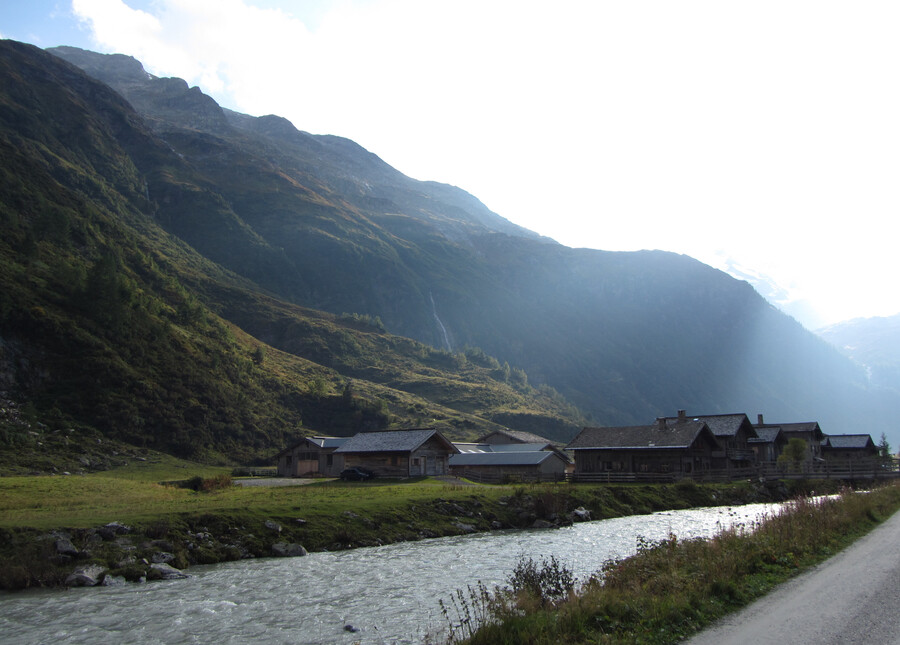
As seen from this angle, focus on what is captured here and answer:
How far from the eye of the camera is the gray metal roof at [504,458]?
7875 cm

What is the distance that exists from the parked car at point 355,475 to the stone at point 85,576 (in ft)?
146

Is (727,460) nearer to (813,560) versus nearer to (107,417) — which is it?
(813,560)

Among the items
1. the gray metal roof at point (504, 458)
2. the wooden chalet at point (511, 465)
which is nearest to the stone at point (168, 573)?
the wooden chalet at point (511, 465)

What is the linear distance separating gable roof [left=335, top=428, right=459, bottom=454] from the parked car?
12.6 feet

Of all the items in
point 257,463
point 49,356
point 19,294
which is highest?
point 19,294

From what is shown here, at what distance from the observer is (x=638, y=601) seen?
14.2m

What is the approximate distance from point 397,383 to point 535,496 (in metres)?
146

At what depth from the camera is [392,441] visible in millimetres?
75500

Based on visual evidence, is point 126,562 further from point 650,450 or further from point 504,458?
point 650,450

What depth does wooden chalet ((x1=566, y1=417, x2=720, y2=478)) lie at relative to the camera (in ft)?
237

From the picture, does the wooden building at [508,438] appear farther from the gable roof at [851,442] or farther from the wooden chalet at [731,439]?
the gable roof at [851,442]

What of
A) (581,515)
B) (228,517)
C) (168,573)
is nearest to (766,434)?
(581,515)

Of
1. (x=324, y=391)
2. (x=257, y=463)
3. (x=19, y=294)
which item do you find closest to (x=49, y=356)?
(x=19, y=294)

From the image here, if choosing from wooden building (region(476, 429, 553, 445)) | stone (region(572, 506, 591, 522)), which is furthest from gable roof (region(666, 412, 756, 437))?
stone (region(572, 506, 591, 522))
